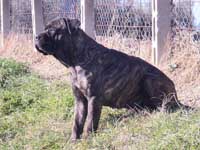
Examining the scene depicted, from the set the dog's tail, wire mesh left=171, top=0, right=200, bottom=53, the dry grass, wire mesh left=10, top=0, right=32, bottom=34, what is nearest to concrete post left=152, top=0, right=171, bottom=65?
wire mesh left=171, top=0, right=200, bottom=53

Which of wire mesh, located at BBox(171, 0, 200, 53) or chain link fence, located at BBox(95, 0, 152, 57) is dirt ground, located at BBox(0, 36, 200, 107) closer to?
wire mesh, located at BBox(171, 0, 200, 53)

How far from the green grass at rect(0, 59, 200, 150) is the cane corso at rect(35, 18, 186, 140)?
0.73ft

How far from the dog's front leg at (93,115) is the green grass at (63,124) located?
0.10 metres

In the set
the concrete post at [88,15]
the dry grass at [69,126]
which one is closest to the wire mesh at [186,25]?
the dry grass at [69,126]

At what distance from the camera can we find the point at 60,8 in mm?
11820

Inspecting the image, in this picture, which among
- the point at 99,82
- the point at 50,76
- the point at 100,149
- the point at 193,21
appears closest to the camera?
the point at 100,149

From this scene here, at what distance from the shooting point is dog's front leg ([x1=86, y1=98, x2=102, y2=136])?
19.4 ft

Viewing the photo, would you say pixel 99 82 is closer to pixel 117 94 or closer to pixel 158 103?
pixel 117 94

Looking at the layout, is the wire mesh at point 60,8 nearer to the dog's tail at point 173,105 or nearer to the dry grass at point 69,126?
the dry grass at point 69,126

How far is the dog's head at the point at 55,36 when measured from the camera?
19.5ft

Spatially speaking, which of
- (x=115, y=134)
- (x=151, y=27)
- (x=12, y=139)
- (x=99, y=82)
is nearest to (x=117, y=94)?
(x=99, y=82)

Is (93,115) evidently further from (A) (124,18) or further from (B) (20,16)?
(B) (20,16)

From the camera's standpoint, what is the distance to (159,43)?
7910 mm

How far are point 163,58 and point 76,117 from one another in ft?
7.15
